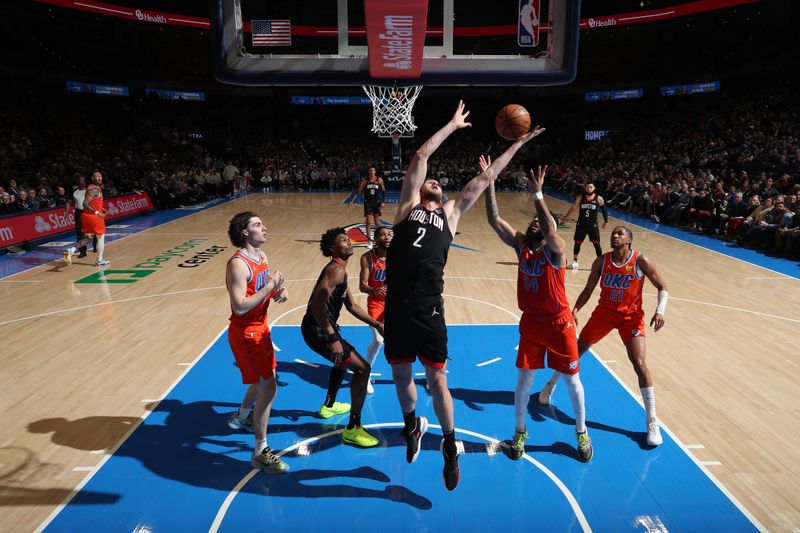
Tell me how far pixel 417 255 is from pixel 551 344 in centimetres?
146

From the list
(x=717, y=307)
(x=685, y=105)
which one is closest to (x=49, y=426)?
(x=717, y=307)

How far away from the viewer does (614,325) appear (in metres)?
4.78

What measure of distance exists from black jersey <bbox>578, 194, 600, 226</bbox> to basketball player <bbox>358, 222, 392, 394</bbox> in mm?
6094

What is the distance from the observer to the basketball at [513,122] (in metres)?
4.85

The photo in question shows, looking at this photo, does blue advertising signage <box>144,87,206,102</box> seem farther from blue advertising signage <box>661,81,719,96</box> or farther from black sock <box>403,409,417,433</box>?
black sock <box>403,409,417,433</box>

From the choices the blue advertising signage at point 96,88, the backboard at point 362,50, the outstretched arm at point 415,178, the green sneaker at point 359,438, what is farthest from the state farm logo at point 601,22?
the green sneaker at point 359,438

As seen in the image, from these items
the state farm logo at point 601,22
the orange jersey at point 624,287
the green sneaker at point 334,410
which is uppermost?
the state farm logo at point 601,22

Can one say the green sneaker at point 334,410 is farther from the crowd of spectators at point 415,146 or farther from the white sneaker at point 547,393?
the crowd of spectators at point 415,146

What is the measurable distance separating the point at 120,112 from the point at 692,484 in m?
34.1

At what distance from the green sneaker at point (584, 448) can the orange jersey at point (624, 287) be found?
1.07m

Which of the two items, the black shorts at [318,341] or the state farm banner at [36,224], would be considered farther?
the state farm banner at [36,224]

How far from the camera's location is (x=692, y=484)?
4.06 meters

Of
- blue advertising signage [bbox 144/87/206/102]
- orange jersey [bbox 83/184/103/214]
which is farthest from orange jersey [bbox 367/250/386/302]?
blue advertising signage [bbox 144/87/206/102]

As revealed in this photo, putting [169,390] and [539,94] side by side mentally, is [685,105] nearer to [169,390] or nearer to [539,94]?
[539,94]
